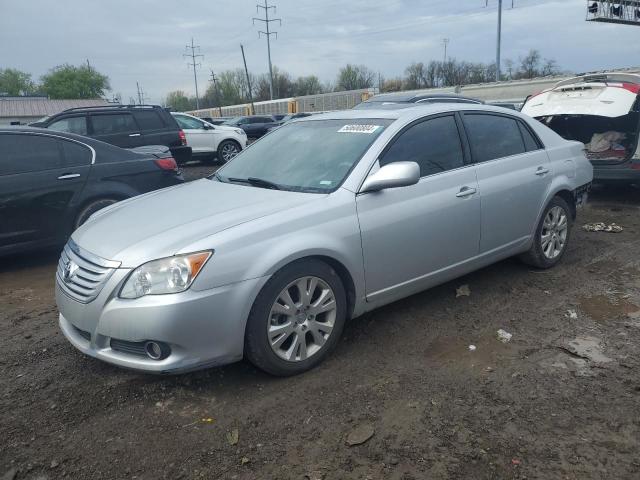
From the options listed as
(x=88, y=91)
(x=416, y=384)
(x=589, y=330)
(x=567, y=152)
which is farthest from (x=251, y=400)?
(x=88, y=91)

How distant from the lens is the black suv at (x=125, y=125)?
9.99 m

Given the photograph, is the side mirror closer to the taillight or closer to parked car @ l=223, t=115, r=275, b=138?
the taillight

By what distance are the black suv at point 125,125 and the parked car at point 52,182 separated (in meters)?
3.88

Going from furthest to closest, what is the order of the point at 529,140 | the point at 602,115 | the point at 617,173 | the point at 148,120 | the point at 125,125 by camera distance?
the point at 148,120, the point at 125,125, the point at 617,173, the point at 602,115, the point at 529,140

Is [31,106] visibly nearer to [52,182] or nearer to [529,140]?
[52,182]

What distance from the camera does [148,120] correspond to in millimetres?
11164

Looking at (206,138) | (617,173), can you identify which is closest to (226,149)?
(206,138)

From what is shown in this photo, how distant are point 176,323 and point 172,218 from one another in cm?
81

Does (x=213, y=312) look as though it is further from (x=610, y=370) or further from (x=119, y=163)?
A: (x=119, y=163)

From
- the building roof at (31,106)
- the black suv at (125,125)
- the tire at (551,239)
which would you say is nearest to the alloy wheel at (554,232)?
the tire at (551,239)

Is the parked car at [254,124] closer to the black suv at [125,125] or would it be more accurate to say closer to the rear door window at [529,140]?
the black suv at [125,125]

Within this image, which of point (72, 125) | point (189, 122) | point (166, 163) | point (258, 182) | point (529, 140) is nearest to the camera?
point (258, 182)

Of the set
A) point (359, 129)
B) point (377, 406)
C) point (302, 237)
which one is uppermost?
point (359, 129)

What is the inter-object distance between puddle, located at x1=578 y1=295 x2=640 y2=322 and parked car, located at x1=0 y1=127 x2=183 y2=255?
4.92 metres
